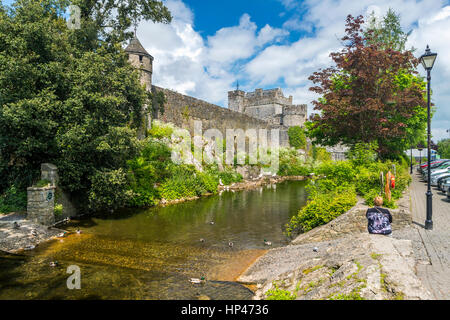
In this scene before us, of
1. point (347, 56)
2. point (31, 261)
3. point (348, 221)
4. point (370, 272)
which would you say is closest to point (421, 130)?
point (347, 56)

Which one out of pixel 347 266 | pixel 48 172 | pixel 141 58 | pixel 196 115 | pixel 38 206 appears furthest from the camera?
pixel 196 115

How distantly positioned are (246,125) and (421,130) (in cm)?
1984

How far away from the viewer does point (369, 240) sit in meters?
5.79

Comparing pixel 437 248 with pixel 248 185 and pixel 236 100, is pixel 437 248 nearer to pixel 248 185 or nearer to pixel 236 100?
pixel 248 185

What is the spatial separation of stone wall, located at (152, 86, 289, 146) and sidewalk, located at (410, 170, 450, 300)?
1948cm

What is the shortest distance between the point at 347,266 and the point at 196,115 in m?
25.5

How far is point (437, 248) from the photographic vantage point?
23.0 feet

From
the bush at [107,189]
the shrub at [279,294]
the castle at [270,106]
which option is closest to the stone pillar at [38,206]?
the bush at [107,189]

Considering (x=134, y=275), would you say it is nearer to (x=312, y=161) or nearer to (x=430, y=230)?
(x=430, y=230)

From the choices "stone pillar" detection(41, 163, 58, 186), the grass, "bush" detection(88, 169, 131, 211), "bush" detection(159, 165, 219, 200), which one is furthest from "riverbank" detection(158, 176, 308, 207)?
the grass

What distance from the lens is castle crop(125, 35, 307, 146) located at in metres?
21.9

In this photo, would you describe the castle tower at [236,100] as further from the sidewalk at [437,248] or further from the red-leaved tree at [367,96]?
the sidewalk at [437,248]

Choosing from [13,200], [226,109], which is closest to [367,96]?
[13,200]

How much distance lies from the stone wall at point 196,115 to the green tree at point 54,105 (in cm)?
1139
